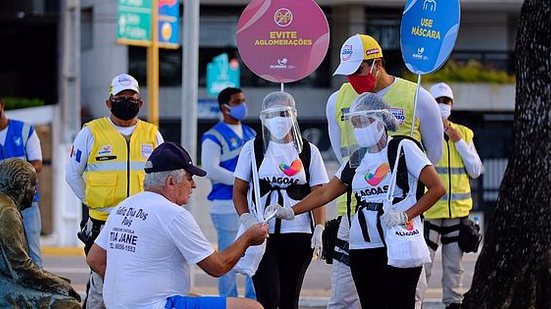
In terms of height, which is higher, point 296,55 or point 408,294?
point 296,55

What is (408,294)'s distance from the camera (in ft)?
22.6

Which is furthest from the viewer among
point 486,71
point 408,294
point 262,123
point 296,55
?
point 486,71

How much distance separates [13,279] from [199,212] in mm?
13227

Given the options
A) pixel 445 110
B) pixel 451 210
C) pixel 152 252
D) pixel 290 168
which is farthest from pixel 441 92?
pixel 152 252

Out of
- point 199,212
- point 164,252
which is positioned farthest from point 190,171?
point 199,212

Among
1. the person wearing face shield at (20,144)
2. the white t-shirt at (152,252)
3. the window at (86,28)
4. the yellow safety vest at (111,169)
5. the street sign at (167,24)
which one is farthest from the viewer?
the window at (86,28)

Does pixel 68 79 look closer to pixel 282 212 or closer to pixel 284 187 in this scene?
pixel 284 187

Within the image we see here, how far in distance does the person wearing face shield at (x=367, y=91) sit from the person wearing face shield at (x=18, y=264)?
1972 millimetres

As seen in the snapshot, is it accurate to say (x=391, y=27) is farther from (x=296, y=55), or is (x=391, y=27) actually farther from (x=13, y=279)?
(x=13, y=279)

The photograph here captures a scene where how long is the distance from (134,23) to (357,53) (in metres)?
11.0

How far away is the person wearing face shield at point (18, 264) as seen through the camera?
20.9 feet

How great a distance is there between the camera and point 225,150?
1062 cm

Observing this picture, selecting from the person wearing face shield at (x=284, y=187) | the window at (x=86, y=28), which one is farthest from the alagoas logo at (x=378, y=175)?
the window at (x=86, y=28)

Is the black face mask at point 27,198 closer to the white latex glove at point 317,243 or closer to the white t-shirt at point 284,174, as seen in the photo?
the white t-shirt at point 284,174
